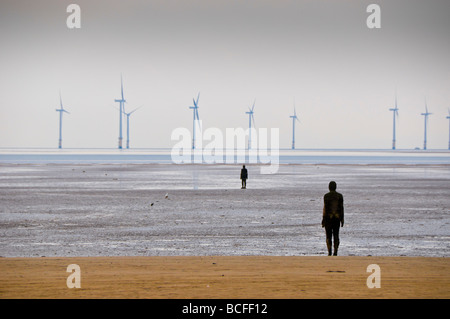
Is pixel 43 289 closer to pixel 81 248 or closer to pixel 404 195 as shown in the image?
pixel 81 248

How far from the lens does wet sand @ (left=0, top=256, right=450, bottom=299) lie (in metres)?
9.62

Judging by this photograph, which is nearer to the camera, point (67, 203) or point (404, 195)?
point (67, 203)

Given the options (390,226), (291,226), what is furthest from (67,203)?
(390,226)

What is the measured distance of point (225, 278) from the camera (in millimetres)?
10891

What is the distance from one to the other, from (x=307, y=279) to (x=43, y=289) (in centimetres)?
425

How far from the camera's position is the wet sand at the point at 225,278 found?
9.62 metres

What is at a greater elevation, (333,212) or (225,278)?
(333,212)

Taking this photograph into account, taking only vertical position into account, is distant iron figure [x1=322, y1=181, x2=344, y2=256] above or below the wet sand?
above

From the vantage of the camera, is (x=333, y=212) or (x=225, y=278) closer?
(x=225, y=278)

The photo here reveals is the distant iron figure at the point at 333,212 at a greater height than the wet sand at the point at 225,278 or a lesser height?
greater

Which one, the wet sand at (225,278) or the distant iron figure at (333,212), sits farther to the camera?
the distant iron figure at (333,212)

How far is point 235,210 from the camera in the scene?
2986cm

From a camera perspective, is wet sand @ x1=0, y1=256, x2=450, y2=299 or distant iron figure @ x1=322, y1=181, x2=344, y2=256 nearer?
wet sand @ x1=0, y1=256, x2=450, y2=299
